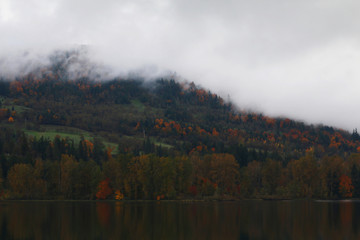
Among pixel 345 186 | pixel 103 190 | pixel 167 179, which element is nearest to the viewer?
pixel 167 179

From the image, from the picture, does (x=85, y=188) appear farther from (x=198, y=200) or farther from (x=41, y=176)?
(x=198, y=200)

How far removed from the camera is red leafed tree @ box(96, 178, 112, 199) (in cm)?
16100

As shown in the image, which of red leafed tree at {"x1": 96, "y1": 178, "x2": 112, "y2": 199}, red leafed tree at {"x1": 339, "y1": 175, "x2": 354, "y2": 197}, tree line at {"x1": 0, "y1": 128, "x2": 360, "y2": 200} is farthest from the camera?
red leafed tree at {"x1": 339, "y1": 175, "x2": 354, "y2": 197}

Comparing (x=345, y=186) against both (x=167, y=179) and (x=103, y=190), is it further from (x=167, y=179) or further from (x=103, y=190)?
(x=103, y=190)

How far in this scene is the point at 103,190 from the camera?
161 meters

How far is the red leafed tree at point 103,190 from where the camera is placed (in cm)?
16100

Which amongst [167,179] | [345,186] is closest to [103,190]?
[167,179]

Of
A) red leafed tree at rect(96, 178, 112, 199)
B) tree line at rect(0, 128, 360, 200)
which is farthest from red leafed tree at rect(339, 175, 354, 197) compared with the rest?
red leafed tree at rect(96, 178, 112, 199)

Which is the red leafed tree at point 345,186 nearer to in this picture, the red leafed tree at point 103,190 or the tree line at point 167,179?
the tree line at point 167,179

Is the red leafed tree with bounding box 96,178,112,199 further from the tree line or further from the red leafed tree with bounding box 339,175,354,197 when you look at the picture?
the red leafed tree with bounding box 339,175,354,197

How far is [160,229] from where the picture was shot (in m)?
63.0

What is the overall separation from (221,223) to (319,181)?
12071cm

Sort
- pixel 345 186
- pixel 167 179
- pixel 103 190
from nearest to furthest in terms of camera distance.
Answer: pixel 167 179, pixel 103 190, pixel 345 186

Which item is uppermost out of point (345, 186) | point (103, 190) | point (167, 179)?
point (167, 179)
